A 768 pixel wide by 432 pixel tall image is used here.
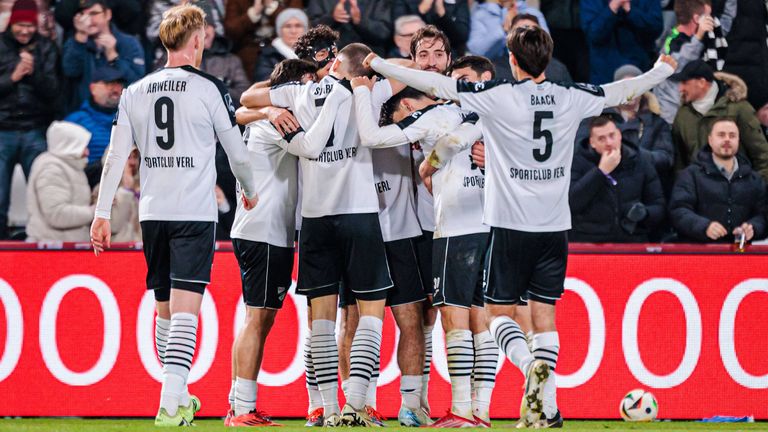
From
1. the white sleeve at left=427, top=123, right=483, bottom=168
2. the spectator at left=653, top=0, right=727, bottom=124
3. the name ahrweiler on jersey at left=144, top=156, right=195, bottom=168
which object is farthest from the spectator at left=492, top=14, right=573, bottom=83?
the name ahrweiler on jersey at left=144, top=156, right=195, bottom=168

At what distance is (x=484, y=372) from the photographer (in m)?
9.12

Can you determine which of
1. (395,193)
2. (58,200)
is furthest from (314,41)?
(58,200)

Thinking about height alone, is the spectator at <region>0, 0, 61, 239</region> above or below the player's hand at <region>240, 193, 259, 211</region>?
above

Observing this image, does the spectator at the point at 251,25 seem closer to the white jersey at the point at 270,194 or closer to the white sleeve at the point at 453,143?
the white jersey at the point at 270,194

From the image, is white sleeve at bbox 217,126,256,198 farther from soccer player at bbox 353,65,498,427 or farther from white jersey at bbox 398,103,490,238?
white jersey at bbox 398,103,490,238

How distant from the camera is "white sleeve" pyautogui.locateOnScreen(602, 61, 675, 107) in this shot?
8.70 m

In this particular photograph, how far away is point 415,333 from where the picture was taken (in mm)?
9602

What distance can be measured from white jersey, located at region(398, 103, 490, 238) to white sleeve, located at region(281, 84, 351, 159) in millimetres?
484

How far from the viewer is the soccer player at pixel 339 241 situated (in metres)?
8.98

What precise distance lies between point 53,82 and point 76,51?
1.33ft

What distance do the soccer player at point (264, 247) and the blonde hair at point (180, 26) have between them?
40.4 inches

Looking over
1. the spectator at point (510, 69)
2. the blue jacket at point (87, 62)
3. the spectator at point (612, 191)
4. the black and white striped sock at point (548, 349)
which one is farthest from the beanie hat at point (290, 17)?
the black and white striped sock at point (548, 349)

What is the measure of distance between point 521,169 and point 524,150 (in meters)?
0.13

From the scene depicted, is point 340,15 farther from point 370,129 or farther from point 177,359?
point 177,359
